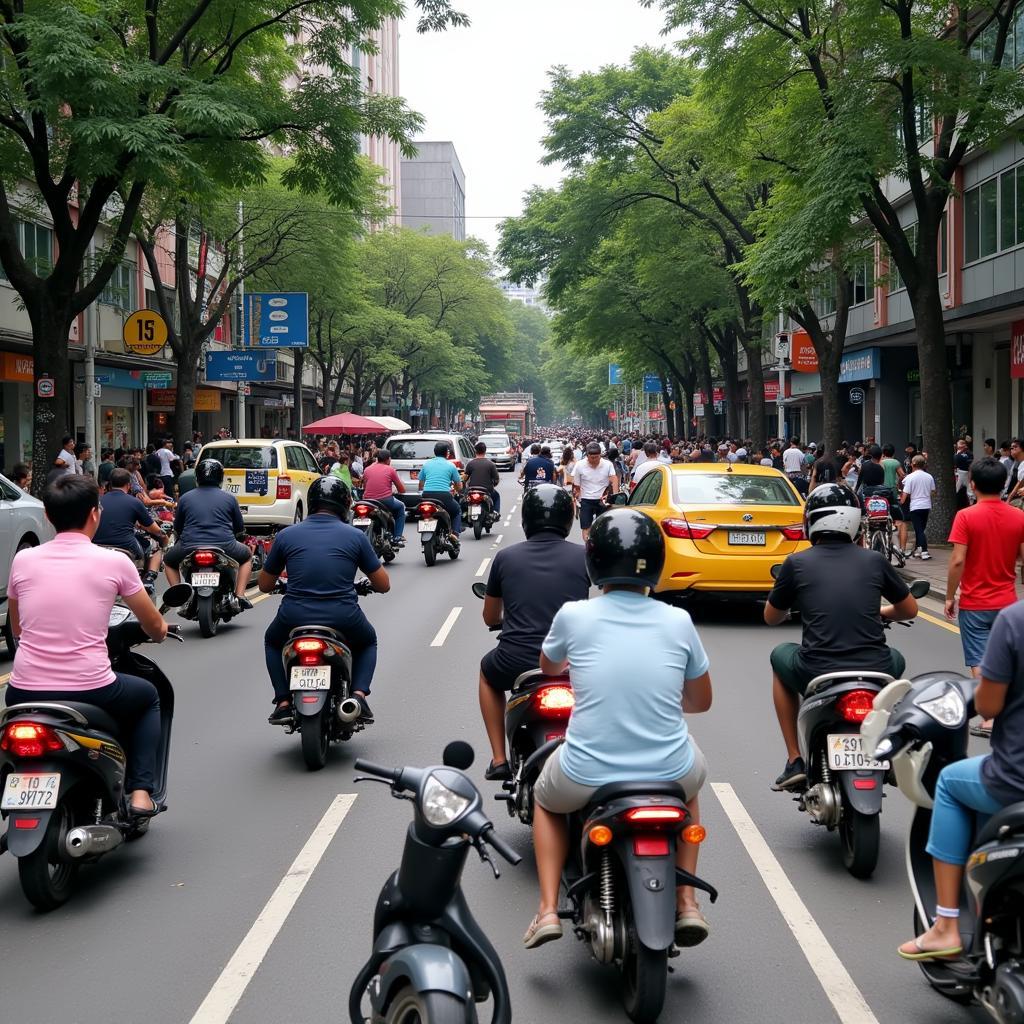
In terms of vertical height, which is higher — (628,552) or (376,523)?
(628,552)

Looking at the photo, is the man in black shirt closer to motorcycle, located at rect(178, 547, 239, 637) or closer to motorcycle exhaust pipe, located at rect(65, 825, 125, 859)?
motorcycle, located at rect(178, 547, 239, 637)

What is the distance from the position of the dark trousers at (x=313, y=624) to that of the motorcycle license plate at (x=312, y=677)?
177 mm

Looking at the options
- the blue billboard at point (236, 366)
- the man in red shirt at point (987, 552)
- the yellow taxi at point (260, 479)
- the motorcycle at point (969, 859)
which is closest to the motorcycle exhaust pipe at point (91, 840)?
the motorcycle at point (969, 859)

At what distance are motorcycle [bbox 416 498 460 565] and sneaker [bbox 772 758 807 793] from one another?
1428 cm

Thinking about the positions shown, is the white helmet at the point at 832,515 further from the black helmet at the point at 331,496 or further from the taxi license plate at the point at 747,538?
the taxi license plate at the point at 747,538

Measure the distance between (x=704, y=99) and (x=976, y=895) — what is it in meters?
22.8

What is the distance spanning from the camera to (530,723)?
18.0ft

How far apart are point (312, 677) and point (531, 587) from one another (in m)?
2.00

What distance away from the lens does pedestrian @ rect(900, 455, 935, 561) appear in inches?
798

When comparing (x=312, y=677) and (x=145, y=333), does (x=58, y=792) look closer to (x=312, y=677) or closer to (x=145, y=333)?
(x=312, y=677)

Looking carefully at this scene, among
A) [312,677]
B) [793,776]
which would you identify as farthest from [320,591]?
[793,776]

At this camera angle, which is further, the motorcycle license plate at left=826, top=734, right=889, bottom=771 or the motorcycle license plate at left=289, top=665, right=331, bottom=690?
the motorcycle license plate at left=289, top=665, right=331, bottom=690

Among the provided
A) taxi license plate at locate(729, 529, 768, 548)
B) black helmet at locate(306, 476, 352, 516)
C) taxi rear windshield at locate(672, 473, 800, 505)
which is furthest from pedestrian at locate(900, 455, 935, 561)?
black helmet at locate(306, 476, 352, 516)

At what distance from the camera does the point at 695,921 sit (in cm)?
412
